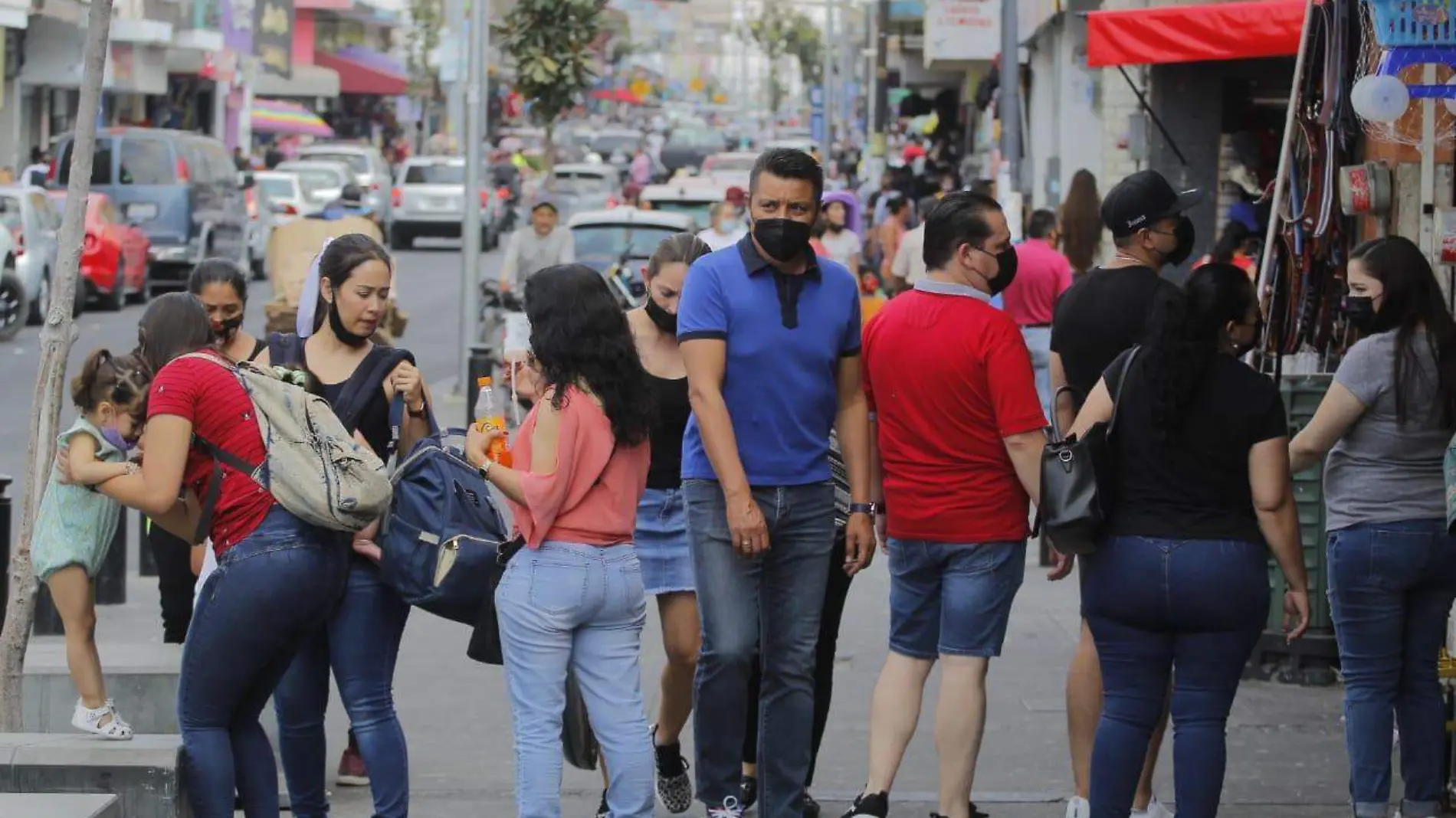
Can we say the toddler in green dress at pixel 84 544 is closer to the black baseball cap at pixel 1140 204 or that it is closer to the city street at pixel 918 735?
the city street at pixel 918 735

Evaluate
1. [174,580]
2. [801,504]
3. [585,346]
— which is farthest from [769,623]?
[174,580]

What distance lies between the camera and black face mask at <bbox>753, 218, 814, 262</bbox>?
5930mm

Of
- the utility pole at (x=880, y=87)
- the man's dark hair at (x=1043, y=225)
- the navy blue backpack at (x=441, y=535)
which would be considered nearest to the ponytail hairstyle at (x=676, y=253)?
the navy blue backpack at (x=441, y=535)

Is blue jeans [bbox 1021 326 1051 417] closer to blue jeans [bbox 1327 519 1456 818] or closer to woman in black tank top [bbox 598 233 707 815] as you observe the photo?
woman in black tank top [bbox 598 233 707 815]

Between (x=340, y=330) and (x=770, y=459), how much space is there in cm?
121

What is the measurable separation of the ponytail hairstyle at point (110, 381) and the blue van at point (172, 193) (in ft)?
76.4

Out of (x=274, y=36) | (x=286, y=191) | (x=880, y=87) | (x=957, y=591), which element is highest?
(x=274, y=36)

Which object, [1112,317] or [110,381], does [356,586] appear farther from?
[1112,317]

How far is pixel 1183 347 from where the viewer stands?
5617mm

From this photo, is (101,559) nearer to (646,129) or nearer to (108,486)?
(108,486)

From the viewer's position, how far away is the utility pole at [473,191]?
18875 millimetres

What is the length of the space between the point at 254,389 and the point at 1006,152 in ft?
42.3

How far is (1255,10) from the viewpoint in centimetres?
1286

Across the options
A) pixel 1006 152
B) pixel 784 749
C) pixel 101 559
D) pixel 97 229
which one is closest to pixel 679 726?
pixel 784 749
